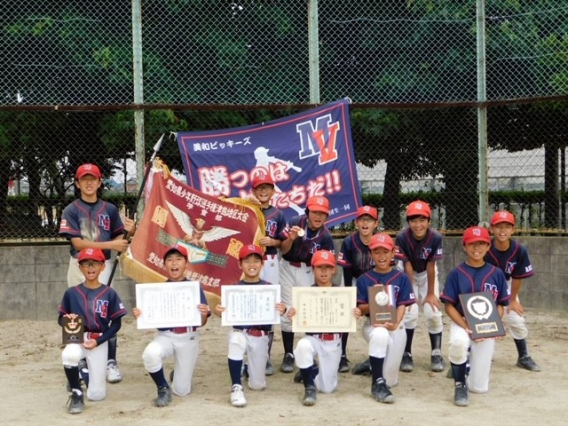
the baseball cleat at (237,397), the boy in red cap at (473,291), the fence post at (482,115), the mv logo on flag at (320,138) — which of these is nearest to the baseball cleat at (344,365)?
the boy in red cap at (473,291)

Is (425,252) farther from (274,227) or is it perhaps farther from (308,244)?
(274,227)

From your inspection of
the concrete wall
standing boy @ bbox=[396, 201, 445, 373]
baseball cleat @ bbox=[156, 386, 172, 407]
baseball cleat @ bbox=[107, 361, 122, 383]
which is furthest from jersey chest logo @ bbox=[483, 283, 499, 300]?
the concrete wall

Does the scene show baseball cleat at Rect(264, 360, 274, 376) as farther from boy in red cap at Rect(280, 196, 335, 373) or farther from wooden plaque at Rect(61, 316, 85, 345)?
wooden plaque at Rect(61, 316, 85, 345)

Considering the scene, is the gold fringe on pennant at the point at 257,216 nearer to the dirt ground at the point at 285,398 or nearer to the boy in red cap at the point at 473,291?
the dirt ground at the point at 285,398

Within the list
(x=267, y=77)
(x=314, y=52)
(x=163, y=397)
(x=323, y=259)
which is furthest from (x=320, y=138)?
(x=163, y=397)

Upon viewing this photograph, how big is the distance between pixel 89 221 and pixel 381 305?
255 centimetres

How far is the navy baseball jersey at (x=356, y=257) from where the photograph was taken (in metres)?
6.53

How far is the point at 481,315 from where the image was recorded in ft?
19.1

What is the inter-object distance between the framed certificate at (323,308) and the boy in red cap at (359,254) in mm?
700

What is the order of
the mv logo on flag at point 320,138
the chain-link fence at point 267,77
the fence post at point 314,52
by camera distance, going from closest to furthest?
the mv logo on flag at point 320,138, the fence post at point 314,52, the chain-link fence at point 267,77

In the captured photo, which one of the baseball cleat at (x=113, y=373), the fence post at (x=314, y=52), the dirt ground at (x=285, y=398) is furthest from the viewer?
the fence post at (x=314, y=52)

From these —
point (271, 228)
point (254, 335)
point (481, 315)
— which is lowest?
point (254, 335)

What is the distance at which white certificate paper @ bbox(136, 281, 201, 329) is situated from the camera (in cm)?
576

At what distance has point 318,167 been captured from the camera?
340 inches
